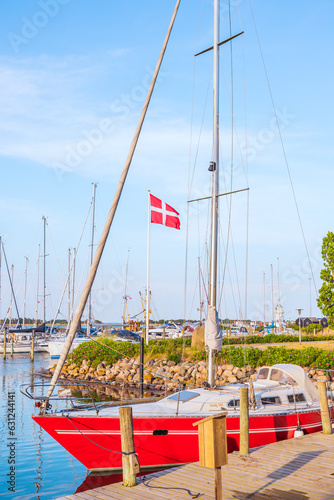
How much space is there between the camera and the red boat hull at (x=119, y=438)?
13906 millimetres

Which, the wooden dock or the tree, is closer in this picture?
the wooden dock

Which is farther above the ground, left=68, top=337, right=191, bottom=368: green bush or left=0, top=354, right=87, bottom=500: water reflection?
left=68, top=337, right=191, bottom=368: green bush

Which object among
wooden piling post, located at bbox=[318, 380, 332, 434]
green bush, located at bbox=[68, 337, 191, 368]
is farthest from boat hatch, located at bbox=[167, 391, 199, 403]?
green bush, located at bbox=[68, 337, 191, 368]

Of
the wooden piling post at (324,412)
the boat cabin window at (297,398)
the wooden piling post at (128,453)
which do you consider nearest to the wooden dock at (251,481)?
the wooden piling post at (128,453)

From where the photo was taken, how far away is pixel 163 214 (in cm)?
2733

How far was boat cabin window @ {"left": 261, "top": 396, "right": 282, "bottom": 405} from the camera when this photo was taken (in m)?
16.2

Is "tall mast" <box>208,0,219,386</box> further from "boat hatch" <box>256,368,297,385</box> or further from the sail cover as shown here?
"boat hatch" <box>256,368,297,385</box>

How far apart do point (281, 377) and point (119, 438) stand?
260 inches

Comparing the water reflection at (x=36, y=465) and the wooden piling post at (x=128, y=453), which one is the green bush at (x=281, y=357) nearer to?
the water reflection at (x=36, y=465)

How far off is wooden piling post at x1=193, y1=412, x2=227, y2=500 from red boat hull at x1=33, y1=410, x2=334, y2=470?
5.08m

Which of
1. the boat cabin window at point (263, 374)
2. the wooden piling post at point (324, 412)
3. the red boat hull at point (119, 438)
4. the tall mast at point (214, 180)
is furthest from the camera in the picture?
the boat cabin window at point (263, 374)

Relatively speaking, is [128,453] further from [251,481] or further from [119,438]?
[119,438]

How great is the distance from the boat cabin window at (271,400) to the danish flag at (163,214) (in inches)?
512

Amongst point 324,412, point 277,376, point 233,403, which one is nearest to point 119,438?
point 233,403
